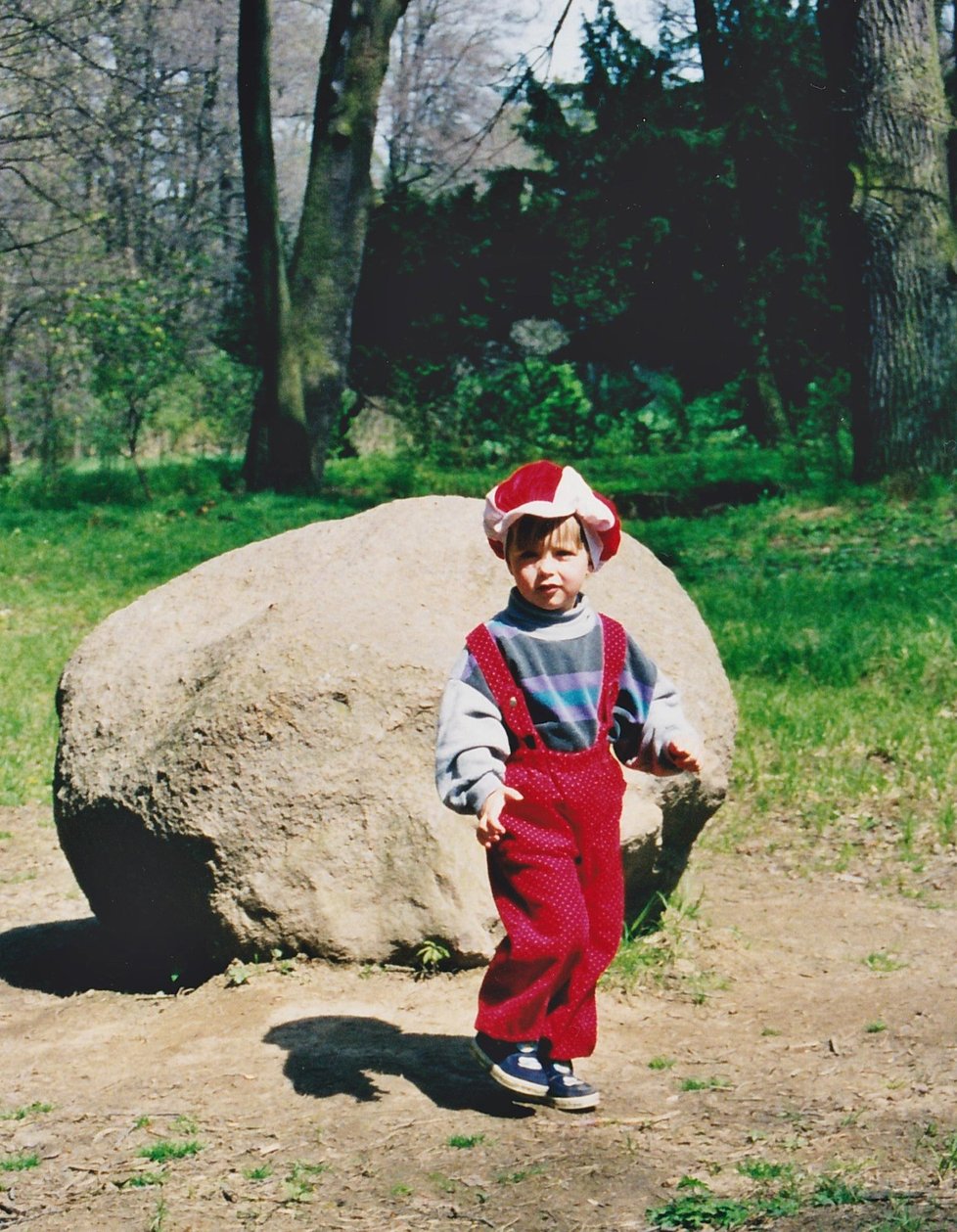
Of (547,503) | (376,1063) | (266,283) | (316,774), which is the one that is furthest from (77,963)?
(266,283)

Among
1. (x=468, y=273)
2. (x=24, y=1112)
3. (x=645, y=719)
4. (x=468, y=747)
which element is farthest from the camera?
(x=468, y=273)

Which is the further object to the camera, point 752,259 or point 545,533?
point 752,259

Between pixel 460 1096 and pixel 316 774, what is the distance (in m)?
1.22

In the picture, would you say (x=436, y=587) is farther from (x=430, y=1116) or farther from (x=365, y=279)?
(x=365, y=279)

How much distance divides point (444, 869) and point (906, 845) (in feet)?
8.28

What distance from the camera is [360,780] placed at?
463 cm

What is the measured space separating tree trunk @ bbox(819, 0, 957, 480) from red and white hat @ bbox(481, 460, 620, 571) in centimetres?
943

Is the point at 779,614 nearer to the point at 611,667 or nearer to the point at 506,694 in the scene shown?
the point at 611,667

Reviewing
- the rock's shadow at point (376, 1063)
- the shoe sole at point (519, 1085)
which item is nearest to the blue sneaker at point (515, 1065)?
the shoe sole at point (519, 1085)

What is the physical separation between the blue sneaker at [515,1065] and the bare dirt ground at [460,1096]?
0.31 feet

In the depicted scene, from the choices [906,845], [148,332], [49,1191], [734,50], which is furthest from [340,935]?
[734,50]

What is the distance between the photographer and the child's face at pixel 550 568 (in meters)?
3.49

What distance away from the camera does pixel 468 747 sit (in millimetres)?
3406

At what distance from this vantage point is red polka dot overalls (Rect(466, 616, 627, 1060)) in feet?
A: 11.4
